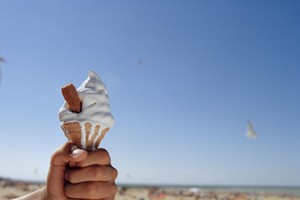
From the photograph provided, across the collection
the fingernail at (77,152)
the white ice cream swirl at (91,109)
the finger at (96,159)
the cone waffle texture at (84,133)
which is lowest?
the finger at (96,159)

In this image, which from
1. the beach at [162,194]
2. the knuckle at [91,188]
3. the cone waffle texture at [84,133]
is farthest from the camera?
the beach at [162,194]

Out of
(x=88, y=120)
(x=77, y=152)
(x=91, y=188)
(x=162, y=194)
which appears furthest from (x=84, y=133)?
(x=162, y=194)

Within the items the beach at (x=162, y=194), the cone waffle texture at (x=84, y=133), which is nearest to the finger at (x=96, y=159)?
→ the cone waffle texture at (x=84, y=133)

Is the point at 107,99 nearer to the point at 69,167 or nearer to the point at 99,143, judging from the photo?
the point at 99,143

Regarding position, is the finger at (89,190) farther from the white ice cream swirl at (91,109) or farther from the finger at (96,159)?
the white ice cream swirl at (91,109)

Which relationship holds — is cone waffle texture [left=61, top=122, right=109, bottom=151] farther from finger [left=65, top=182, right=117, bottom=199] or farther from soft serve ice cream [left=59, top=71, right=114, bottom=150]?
finger [left=65, top=182, right=117, bottom=199]

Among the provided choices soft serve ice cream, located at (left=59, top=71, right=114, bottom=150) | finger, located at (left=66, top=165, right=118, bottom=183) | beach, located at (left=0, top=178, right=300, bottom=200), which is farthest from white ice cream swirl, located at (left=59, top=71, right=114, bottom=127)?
beach, located at (left=0, top=178, right=300, bottom=200)
